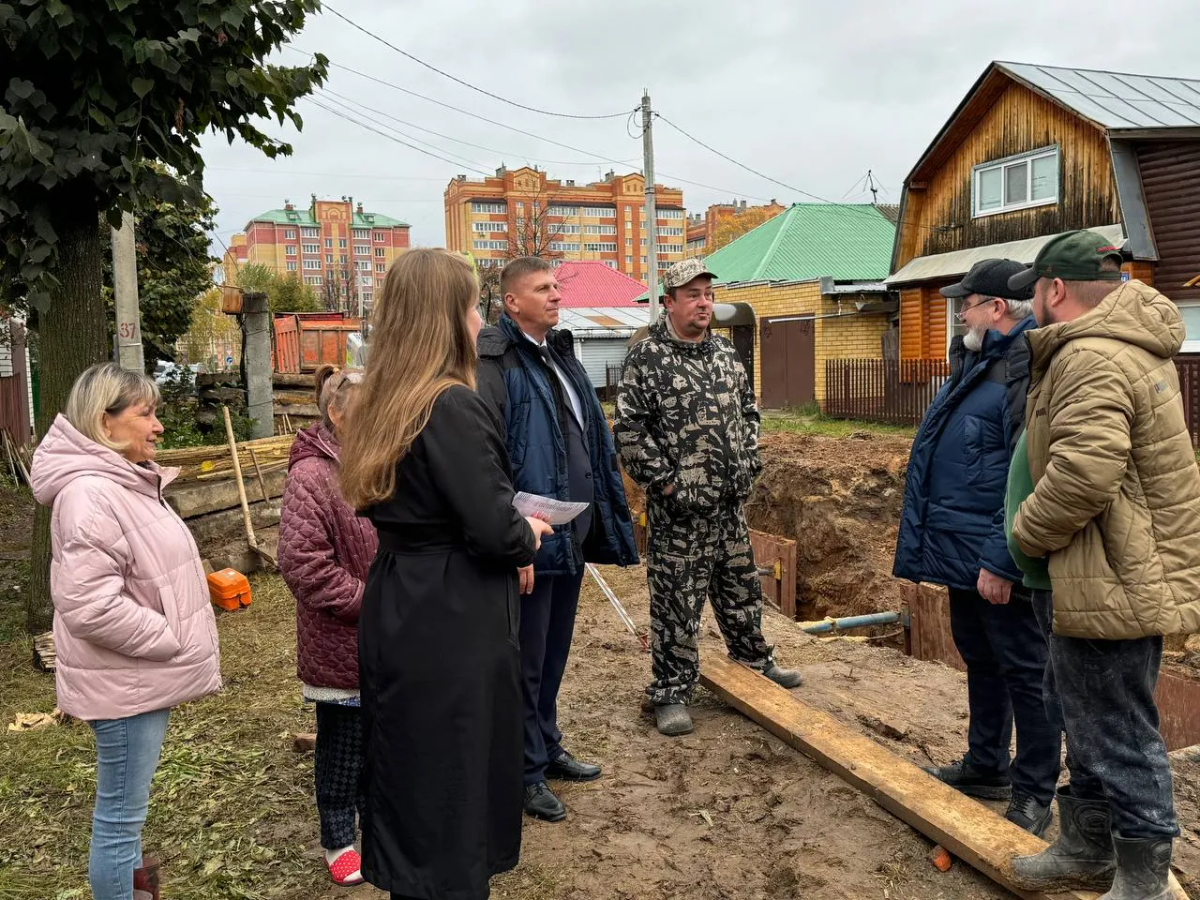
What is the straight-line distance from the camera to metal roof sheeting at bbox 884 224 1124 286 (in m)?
17.9

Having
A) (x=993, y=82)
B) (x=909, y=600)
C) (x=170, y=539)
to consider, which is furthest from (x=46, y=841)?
(x=993, y=82)

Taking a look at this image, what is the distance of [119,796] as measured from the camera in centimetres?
275

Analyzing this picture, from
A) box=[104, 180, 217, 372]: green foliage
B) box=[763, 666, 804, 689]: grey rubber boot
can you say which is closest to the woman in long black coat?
box=[763, 666, 804, 689]: grey rubber boot

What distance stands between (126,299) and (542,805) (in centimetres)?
868

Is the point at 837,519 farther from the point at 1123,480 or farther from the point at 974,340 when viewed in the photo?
the point at 1123,480

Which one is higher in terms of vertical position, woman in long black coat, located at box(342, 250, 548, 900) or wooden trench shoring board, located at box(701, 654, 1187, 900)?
woman in long black coat, located at box(342, 250, 548, 900)

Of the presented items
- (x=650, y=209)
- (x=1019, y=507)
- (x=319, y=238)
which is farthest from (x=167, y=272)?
(x=319, y=238)

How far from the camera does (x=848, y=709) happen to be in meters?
4.93

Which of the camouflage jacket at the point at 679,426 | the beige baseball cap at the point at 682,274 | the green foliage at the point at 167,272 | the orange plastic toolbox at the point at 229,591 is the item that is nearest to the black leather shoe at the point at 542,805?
the camouflage jacket at the point at 679,426

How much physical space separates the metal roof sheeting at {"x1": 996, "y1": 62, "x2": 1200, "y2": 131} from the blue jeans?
17.5 m

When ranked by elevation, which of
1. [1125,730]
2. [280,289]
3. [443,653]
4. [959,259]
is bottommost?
[1125,730]

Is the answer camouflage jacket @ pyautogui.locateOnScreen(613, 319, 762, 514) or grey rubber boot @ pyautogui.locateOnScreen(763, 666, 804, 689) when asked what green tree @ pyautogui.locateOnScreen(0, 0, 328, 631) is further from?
grey rubber boot @ pyautogui.locateOnScreen(763, 666, 804, 689)

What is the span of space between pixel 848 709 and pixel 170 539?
11.3 feet

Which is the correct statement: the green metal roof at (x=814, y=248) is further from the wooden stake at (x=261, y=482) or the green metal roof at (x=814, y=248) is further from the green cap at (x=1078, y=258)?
the green cap at (x=1078, y=258)
